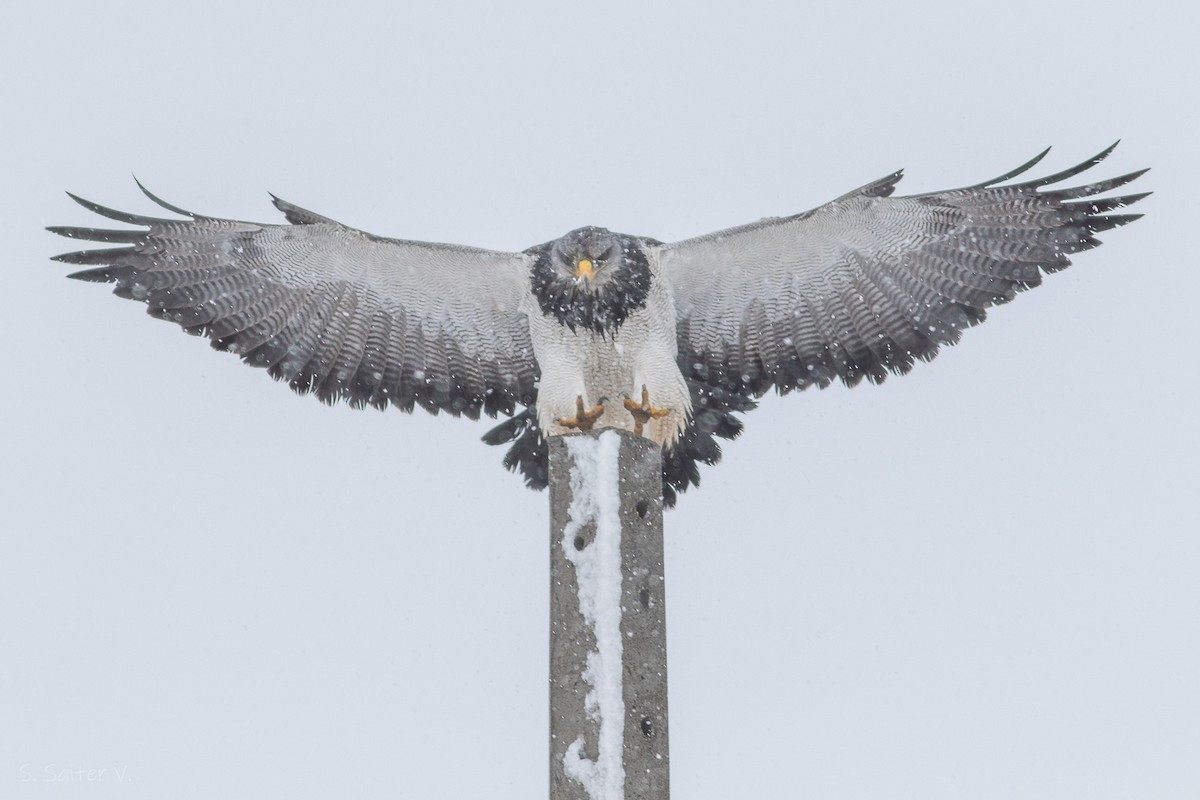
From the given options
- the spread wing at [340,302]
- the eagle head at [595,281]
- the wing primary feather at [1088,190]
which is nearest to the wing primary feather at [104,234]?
the spread wing at [340,302]

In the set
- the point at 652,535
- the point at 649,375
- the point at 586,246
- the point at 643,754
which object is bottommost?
the point at 643,754

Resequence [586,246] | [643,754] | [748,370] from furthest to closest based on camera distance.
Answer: [748,370] < [586,246] < [643,754]

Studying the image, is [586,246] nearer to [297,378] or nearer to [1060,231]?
[297,378]

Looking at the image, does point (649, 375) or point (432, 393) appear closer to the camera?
point (649, 375)

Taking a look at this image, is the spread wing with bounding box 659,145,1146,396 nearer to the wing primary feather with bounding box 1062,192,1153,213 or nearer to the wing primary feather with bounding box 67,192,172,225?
the wing primary feather with bounding box 1062,192,1153,213

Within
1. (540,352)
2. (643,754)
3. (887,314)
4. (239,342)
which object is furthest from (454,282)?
(643,754)
